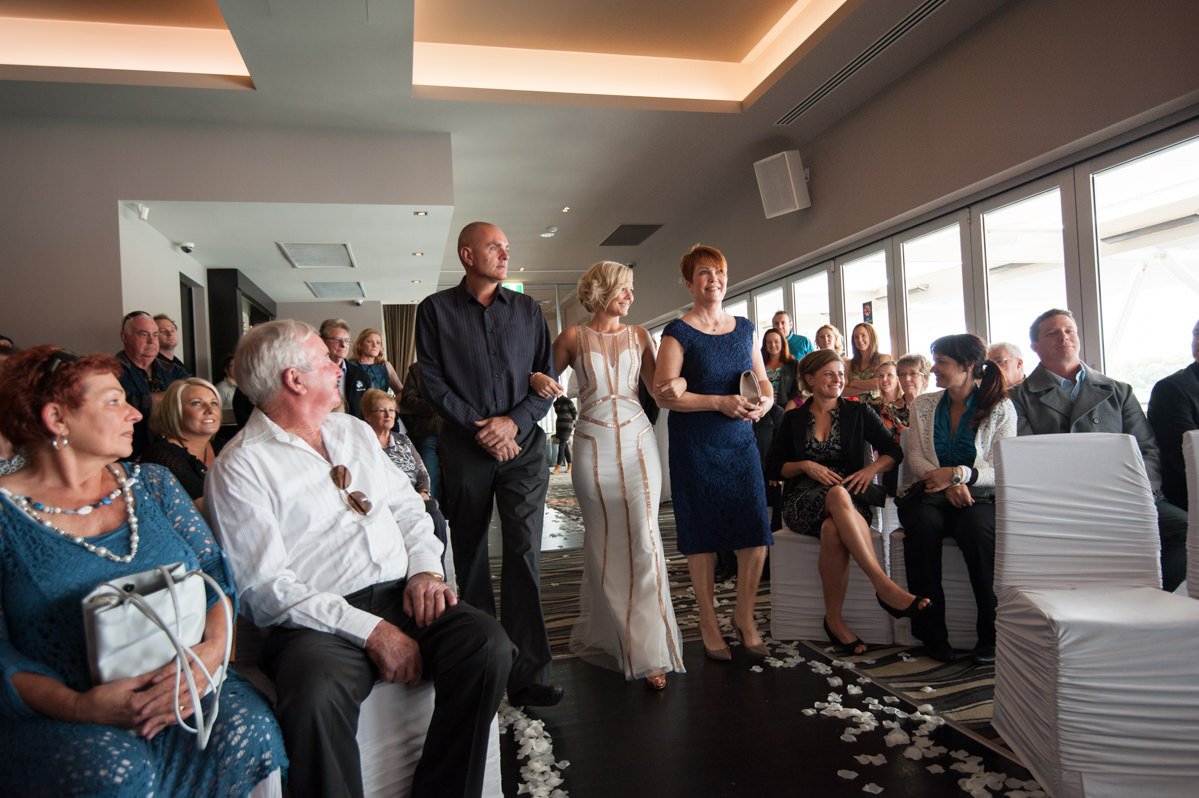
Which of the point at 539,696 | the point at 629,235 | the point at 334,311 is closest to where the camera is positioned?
the point at 539,696

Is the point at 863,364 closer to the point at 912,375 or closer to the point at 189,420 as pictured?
the point at 912,375

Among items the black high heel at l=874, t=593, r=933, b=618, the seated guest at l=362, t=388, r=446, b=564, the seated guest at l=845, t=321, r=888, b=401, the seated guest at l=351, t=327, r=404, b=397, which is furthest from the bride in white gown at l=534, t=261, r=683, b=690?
the seated guest at l=351, t=327, r=404, b=397

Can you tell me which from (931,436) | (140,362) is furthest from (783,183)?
(140,362)

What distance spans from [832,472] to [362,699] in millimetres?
2366

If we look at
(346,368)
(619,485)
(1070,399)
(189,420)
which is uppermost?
(346,368)

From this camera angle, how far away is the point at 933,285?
227 inches

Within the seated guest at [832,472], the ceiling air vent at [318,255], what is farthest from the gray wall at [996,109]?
the ceiling air vent at [318,255]

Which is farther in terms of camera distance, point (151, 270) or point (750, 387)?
point (151, 270)

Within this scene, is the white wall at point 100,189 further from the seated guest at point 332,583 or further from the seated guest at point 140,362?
the seated guest at point 332,583

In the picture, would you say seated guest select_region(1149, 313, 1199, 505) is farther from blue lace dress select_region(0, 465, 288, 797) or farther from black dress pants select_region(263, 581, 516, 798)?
blue lace dress select_region(0, 465, 288, 797)

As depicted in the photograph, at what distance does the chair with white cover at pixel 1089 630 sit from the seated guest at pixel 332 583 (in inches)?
54.5

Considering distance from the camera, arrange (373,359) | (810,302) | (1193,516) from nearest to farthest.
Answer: (1193,516), (373,359), (810,302)

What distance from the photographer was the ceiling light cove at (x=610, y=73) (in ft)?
17.5

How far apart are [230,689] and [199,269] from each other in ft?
24.5
